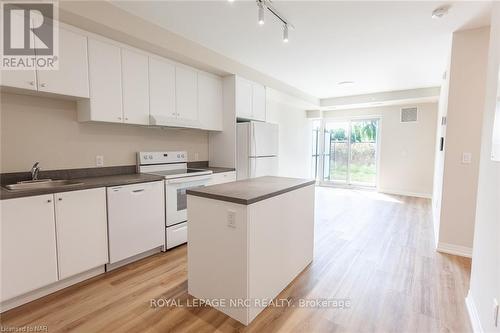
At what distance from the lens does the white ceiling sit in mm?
2336

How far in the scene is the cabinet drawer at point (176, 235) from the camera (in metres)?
2.91

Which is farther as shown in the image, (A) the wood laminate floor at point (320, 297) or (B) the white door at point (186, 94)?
(B) the white door at point (186, 94)

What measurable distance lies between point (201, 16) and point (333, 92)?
169 inches

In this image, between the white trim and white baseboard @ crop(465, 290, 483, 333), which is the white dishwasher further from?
white baseboard @ crop(465, 290, 483, 333)

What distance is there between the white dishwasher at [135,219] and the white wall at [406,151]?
591 cm

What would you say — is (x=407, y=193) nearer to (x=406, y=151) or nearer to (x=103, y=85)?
(x=406, y=151)

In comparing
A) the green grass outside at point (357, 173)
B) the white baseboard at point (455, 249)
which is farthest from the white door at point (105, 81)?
the green grass outside at point (357, 173)

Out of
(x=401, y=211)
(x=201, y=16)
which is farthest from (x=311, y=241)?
(x=401, y=211)

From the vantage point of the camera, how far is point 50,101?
93.7 inches

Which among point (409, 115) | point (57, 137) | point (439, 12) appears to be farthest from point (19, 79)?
point (409, 115)

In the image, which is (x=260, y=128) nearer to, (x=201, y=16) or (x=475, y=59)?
(x=201, y=16)

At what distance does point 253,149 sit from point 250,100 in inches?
35.8

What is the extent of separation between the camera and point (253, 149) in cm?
383

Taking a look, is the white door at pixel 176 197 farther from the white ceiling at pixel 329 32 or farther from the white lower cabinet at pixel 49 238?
the white ceiling at pixel 329 32
